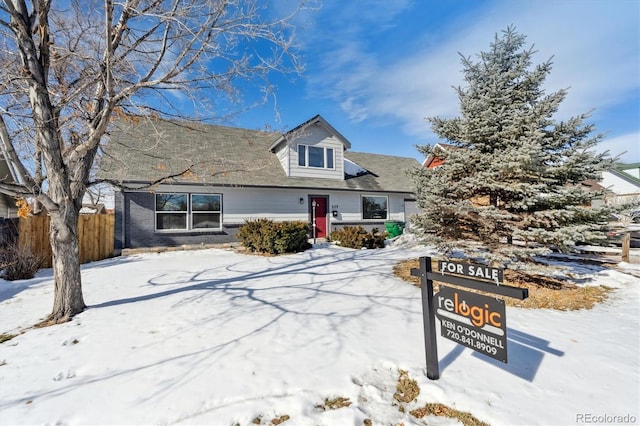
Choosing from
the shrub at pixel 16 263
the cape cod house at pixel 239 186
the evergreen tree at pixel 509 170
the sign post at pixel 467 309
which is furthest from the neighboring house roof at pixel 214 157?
the sign post at pixel 467 309

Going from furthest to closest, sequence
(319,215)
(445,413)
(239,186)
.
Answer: (319,215) < (239,186) < (445,413)

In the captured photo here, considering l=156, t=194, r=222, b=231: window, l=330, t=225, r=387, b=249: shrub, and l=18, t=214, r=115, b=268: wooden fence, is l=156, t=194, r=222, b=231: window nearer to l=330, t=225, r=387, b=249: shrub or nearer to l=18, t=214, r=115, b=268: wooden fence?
l=18, t=214, r=115, b=268: wooden fence

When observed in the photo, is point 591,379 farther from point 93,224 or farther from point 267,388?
point 93,224

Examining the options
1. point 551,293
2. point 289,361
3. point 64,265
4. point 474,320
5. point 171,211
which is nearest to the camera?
point 474,320

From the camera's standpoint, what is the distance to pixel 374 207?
1616cm

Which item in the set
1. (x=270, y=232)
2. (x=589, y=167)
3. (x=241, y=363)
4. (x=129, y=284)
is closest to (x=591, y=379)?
(x=241, y=363)

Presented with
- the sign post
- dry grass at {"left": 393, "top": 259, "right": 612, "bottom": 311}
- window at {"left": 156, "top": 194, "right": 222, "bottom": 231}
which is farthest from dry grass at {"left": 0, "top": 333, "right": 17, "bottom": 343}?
window at {"left": 156, "top": 194, "right": 222, "bottom": 231}

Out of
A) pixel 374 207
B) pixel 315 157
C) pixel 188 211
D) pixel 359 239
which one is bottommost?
A: pixel 359 239

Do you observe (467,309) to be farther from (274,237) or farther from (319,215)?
(319,215)

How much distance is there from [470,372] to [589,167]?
5295mm

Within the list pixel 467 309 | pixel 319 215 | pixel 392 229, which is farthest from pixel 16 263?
pixel 392 229

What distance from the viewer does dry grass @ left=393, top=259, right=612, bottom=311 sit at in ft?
16.1

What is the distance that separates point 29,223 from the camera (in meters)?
8.13

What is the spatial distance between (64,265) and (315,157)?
11.2m
